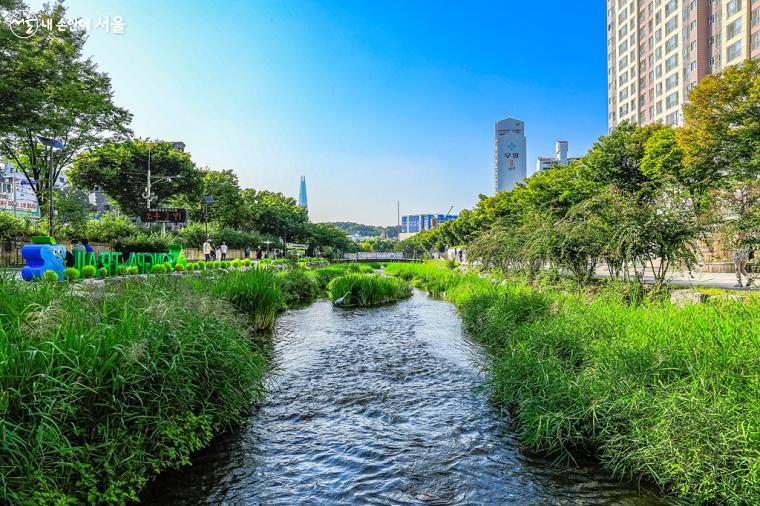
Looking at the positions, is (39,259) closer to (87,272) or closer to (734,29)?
(87,272)

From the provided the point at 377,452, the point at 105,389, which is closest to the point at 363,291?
the point at 377,452

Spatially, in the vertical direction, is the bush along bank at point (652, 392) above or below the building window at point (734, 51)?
below

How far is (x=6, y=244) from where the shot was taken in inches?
939

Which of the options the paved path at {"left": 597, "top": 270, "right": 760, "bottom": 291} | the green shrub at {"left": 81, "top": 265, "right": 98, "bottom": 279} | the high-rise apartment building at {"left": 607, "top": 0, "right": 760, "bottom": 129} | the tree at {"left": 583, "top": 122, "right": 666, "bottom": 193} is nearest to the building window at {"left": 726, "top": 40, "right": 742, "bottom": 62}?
the high-rise apartment building at {"left": 607, "top": 0, "right": 760, "bottom": 129}

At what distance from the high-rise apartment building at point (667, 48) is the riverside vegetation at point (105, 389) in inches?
1874

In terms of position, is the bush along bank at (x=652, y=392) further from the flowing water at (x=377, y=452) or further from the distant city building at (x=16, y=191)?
the distant city building at (x=16, y=191)

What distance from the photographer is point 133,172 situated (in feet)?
141

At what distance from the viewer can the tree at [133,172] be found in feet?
137

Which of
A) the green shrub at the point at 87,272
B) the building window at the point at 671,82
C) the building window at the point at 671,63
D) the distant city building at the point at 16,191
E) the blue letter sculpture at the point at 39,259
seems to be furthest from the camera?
the distant city building at the point at 16,191

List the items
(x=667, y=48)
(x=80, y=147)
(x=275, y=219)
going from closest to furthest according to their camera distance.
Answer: (x=80, y=147), (x=667, y=48), (x=275, y=219)

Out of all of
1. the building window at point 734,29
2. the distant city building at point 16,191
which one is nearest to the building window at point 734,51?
the building window at point 734,29

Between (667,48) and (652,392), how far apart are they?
73584 mm

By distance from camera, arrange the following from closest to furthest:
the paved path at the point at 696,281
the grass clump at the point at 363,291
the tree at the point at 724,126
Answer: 1. the paved path at the point at 696,281
2. the tree at the point at 724,126
3. the grass clump at the point at 363,291

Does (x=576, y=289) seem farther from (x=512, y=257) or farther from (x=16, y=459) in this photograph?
(x=16, y=459)
